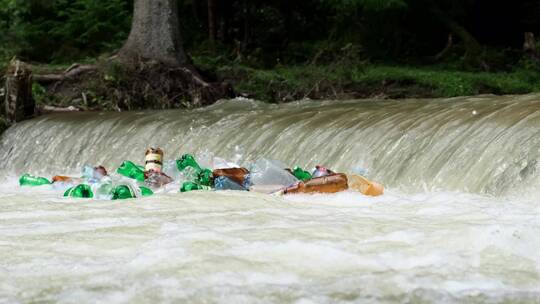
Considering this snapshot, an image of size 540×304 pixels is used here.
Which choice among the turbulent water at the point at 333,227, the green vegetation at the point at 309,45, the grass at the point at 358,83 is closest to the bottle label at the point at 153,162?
the turbulent water at the point at 333,227

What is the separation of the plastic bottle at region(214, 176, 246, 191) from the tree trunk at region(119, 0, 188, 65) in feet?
24.3

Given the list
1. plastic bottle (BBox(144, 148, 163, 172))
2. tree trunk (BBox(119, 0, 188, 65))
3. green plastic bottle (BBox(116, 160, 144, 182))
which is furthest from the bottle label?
tree trunk (BBox(119, 0, 188, 65))

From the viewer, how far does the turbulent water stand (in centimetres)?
294

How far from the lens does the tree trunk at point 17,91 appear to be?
1133 cm

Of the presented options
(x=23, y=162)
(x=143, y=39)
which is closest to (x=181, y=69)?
(x=143, y=39)

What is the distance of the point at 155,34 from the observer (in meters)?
13.2

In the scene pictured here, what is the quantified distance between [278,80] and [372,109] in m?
5.79

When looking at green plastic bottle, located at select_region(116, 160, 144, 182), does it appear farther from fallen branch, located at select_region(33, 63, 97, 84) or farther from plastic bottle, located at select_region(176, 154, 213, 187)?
fallen branch, located at select_region(33, 63, 97, 84)

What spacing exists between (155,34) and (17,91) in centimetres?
260

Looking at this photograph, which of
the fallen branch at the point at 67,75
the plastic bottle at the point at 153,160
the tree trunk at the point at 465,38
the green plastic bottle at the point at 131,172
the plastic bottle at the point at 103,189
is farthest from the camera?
the tree trunk at the point at 465,38

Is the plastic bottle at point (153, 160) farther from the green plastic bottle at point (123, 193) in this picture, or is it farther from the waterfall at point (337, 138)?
the green plastic bottle at point (123, 193)

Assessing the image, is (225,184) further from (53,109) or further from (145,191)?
(53,109)

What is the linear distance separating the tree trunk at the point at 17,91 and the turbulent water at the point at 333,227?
4.02m

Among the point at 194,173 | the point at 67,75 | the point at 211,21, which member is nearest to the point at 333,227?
the point at 194,173
